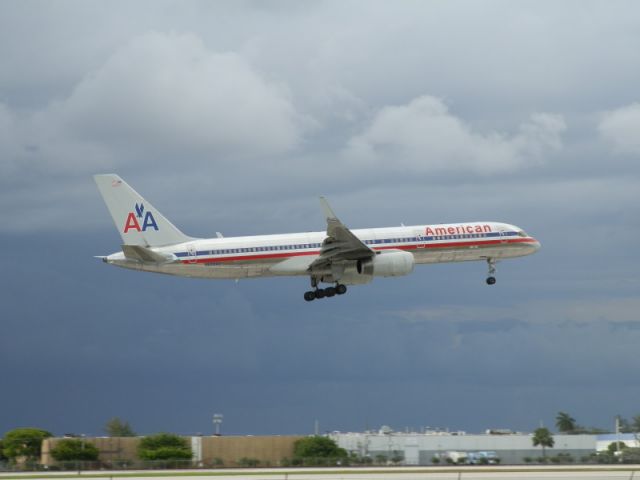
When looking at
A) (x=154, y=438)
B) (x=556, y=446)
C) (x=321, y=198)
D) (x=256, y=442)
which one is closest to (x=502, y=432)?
(x=556, y=446)

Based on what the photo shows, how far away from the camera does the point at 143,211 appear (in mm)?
89312

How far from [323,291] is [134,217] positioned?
1743cm

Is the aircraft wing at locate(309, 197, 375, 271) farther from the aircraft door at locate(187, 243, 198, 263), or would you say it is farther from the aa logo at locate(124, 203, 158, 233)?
the aa logo at locate(124, 203, 158, 233)

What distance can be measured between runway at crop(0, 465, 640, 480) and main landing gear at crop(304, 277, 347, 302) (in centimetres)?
1898

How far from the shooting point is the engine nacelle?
8888 centimetres

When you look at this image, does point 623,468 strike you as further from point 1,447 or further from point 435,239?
point 1,447

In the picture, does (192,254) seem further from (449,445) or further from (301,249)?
(449,445)

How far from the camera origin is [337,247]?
8812 cm

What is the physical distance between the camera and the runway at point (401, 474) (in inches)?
2594

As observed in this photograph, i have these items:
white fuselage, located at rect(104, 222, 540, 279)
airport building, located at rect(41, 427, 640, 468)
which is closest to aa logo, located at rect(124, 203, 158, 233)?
white fuselage, located at rect(104, 222, 540, 279)

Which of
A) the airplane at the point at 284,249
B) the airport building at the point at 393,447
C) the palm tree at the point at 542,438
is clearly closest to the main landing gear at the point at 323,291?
the airplane at the point at 284,249

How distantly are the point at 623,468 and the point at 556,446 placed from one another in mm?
54428

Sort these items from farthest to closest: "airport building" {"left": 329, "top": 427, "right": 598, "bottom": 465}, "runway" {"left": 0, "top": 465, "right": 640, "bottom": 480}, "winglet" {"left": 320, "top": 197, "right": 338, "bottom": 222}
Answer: "airport building" {"left": 329, "top": 427, "right": 598, "bottom": 465}
"winglet" {"left": 320, "top": 197, "right": 338, "bottom": 222}
"runway" {"left": 0, "top": 465, "right": 640, "bottom": 480}

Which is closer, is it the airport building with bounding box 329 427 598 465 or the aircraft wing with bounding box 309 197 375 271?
the aircraft wing with bounding box 309 197 375 271
